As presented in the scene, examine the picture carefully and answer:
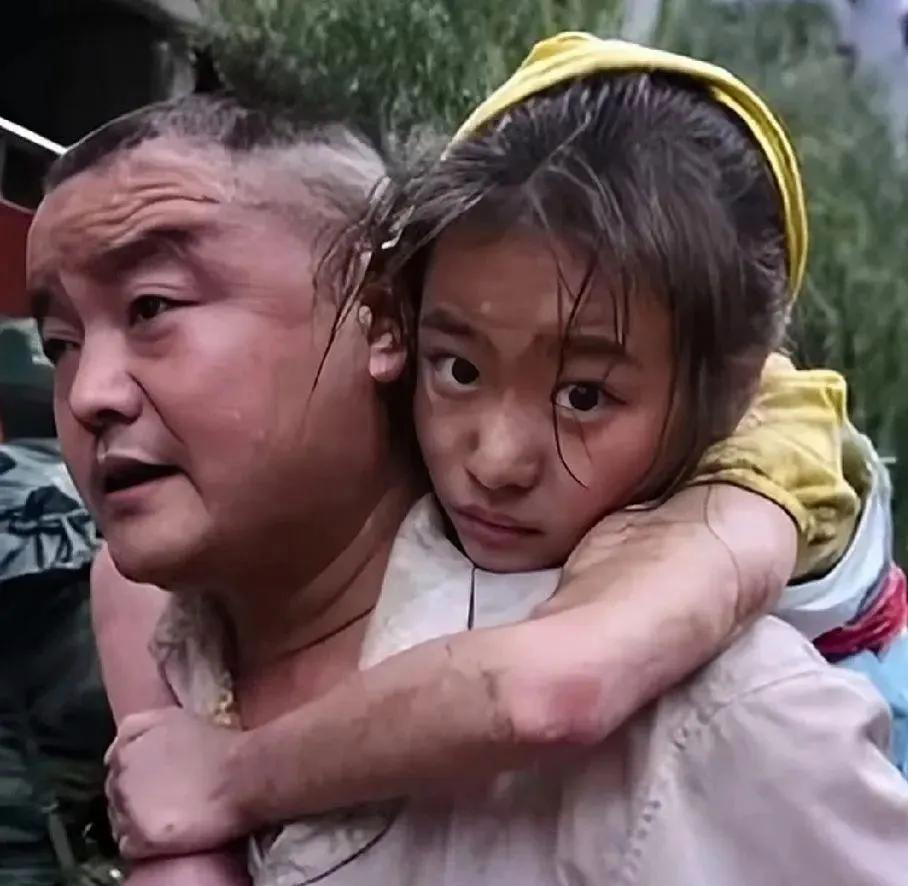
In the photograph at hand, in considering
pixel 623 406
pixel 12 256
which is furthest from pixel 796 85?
pixel 623 406

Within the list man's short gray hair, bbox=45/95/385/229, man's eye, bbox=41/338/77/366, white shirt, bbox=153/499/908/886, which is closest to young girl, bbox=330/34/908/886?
white shirt, bbox=153/499/908/886

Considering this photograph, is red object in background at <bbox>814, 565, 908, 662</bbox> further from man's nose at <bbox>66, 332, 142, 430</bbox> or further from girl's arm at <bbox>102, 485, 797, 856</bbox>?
man's nose at <bbox>66, 332, 142, 430</bbox>

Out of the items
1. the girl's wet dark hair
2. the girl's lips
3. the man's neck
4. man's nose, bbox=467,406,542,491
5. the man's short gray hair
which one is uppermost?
the girl's wet dark hair

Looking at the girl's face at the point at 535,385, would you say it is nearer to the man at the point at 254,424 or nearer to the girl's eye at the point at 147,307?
the man at the point at 254,424

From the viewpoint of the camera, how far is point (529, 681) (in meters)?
0.76

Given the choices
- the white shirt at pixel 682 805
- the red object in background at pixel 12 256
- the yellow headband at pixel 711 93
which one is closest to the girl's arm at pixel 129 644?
the white shirt at pixel 682 805

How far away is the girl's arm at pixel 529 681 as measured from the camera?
0.76 m

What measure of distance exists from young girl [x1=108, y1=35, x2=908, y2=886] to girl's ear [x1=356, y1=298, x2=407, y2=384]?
0.05 m

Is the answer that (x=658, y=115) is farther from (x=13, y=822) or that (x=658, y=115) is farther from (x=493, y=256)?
(x=13, y=822)

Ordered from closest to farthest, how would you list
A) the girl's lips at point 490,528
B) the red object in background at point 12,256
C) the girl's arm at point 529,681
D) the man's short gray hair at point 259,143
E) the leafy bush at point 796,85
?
the girl's arm at point 529,681
the girl's lips at point 490,528
the man's short gray hair at point 259,143
the red object in background at point 12,256
the leafy bush at point 796,85

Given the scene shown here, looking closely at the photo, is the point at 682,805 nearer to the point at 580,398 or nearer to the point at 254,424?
the point at 580,398

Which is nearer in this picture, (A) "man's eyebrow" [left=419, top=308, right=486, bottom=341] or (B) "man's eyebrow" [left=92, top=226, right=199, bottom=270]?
(A) "man's eyebrow" [left=419, top=308, right=486, bottom=341]

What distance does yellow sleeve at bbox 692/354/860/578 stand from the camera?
2.95 ft

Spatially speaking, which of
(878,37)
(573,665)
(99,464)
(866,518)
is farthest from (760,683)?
(878,37)
